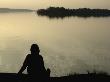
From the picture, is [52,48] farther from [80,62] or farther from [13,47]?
[80,62]

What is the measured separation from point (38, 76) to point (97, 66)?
10.4m

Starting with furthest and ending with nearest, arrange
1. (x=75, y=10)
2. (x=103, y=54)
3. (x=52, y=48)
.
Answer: (x=75, y=10), (x=52, y=48), (x=103, y=54)

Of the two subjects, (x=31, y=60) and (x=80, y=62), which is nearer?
(x=31, y=60)

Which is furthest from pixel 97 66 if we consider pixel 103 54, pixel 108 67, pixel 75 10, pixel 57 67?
pixel 75 10

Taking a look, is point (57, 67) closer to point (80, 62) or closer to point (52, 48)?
point (80, 62)

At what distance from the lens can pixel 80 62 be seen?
1961cm

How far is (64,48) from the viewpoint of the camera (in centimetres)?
2605

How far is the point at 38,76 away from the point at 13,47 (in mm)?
18257

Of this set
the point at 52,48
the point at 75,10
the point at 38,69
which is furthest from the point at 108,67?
the point at 75,10

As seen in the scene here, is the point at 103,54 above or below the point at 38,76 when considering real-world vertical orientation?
below

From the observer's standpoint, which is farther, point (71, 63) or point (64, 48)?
A: point (64, 48)

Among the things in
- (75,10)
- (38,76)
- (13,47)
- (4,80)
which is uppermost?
(38,76)

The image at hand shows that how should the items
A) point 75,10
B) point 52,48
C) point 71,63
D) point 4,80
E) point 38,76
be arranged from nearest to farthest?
point 38,76 → point 4,80 → point 71,63 → point 52,48 → point 75,10

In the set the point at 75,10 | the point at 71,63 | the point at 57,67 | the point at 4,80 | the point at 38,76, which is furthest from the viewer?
the point at 75,10
